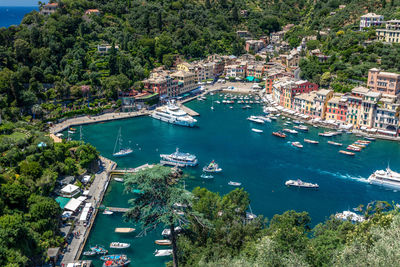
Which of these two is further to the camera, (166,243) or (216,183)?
(216,183)

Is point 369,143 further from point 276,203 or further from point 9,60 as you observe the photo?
point 9,60

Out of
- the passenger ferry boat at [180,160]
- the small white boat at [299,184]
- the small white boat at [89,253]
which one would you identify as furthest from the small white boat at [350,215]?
the small white boat at [89,253]

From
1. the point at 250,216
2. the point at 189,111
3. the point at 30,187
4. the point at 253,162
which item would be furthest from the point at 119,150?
the point at 250,216

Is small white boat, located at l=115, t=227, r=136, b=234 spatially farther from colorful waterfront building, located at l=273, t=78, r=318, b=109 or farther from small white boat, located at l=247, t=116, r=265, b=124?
colorful waterfront building, located at l=273, t=78, r=318, b=109

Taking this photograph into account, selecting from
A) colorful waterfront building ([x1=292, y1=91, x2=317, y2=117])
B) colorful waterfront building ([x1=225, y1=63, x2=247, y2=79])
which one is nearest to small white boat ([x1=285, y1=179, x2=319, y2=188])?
colorful waterfront building ([x1=292, y1=91, x2=317, y2=117])

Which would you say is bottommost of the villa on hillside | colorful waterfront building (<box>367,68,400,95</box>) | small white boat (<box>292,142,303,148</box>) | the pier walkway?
small white boat (<box>292,142,303,148</box>)

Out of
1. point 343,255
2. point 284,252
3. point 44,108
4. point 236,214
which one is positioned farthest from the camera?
point 44,108

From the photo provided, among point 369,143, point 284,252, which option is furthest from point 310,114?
point 284,252
